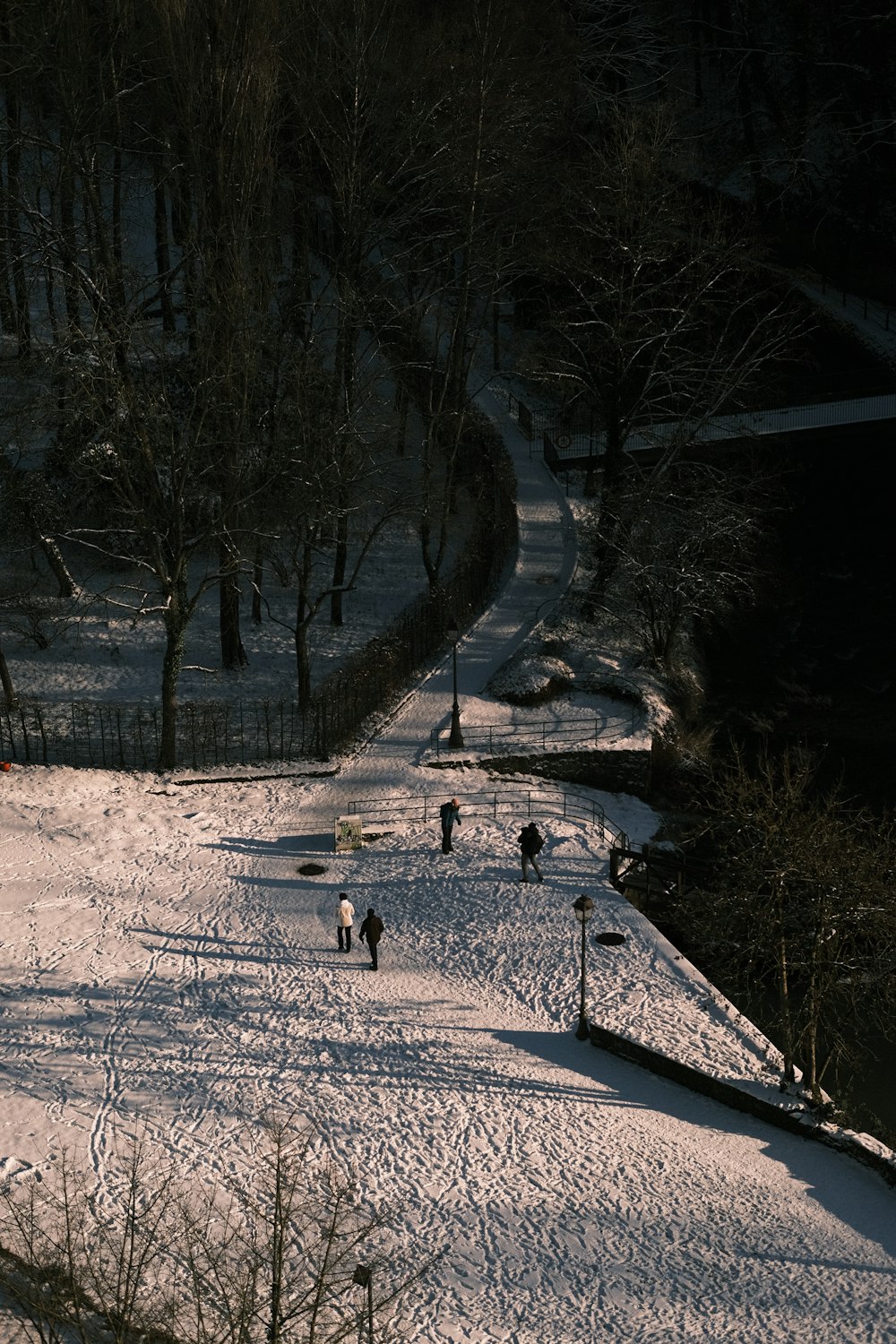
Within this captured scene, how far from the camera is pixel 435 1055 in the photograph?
2159 centimetres

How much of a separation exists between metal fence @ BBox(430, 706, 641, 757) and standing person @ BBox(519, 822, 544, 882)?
16.1 feet

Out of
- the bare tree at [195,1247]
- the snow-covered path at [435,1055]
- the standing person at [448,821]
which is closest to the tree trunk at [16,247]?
the snow-covered path at [435,1055]

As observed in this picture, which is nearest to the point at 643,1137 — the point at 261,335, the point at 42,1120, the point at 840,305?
the point at 42,1120

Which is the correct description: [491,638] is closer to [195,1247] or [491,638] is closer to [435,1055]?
Result: [435,1055]

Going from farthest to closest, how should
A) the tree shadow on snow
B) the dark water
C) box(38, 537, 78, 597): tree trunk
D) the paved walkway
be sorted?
box(38, 537, 78, 597): tree trunk
the dark water
the paved walkway
the tree shadow on snow

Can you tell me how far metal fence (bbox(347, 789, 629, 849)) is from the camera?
28781 mm

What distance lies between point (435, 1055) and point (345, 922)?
3.32 m

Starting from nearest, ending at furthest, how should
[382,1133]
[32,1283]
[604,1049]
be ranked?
[32,1283] < [382,1133] < [604,1049]

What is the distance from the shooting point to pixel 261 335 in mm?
32250

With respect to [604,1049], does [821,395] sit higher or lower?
higher

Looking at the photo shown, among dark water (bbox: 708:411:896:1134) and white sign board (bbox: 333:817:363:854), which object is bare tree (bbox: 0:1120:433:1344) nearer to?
white sign board (bbox: 333:817:363:854)

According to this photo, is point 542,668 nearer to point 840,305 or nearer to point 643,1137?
point 643,1137

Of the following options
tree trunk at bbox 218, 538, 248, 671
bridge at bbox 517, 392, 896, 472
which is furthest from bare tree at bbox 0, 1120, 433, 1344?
bridge at bbox 517, 392, 896, 472

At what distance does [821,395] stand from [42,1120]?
35412mm
